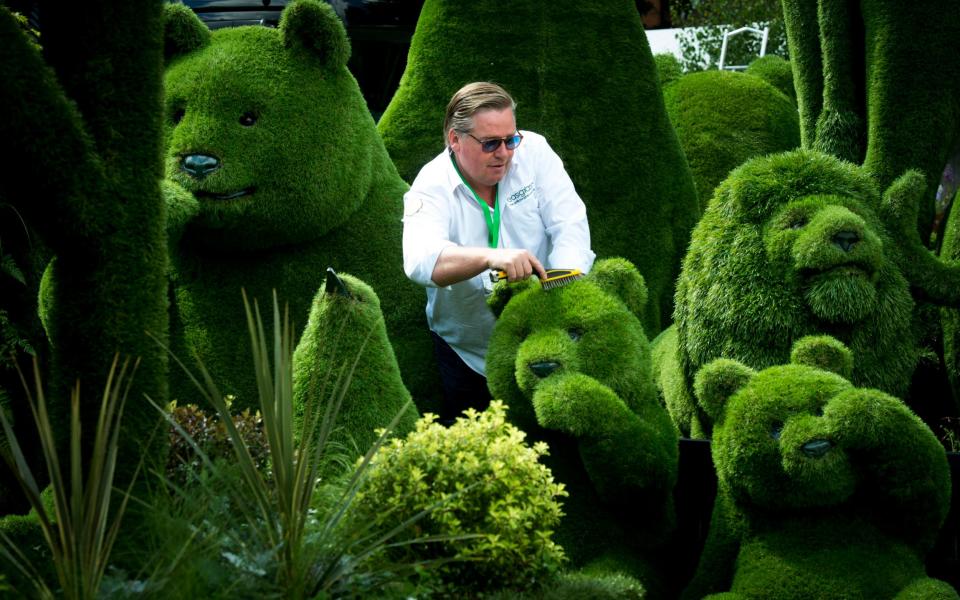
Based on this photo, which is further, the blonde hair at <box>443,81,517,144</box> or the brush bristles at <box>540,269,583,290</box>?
the blonde hair at <box>443,81,517,144</box>

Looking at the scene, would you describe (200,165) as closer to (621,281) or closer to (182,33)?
(182,33)

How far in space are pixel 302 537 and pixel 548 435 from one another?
126 centimetres

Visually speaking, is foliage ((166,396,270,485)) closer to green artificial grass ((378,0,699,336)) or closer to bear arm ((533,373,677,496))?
bear arm ((533,373,677,496))

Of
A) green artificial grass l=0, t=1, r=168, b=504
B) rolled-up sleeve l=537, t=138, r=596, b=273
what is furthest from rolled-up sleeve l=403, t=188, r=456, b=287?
green artificial grass l=0, t=1, r=168, b=504

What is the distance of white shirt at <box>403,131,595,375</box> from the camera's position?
169 inches

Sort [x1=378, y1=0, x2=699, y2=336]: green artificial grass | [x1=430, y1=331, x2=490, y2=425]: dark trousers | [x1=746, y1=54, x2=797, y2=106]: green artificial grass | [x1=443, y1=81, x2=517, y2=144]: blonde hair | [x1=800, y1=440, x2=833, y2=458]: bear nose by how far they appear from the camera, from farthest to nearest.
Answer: [x1=746, y1=54, x2=797, y2=106]: green artificial grass
[x1=378, y1=0, x2=699, y2=336]: green artificial grass
[x1=430, y1=331, x2=490, y2=425]: dark trousers
[x1=443, y1=81, x2=517, y2=144]: blonde hair
[x1=800, y1=440, x2=833, y2=458]: bear nose

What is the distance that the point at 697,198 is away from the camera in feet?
19.4

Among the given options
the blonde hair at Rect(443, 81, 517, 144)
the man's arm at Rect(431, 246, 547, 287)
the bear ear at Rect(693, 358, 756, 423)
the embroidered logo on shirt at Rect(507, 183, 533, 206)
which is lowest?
the bear ear at Rect(693, 358, 756, 423)

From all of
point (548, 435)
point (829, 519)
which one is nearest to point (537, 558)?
point (548, 435)

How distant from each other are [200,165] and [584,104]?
1.94 metres

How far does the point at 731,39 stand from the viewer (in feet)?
50.4

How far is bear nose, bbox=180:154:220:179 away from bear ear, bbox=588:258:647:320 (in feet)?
6.03

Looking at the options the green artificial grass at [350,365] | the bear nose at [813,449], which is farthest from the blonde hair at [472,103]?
the bear nose at [813,449]

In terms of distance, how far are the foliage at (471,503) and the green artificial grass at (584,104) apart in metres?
2.55
